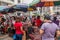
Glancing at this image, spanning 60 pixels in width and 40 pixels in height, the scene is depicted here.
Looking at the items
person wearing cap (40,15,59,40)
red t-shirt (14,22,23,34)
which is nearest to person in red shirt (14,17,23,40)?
red t-shirt (14,22,23,34)

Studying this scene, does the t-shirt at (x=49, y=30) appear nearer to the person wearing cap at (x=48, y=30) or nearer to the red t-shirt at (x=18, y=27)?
the person wearing cap at (x=48, y=30)

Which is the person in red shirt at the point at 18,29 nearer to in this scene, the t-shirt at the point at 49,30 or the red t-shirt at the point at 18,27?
the red t-shirt at the point at 18,27

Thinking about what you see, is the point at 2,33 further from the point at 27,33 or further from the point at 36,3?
the point at 27,33

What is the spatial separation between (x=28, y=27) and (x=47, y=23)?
12.8ft

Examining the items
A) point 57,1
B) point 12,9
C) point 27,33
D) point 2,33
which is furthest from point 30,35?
point 2,33

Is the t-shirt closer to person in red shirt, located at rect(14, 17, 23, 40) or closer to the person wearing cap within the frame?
the person wearing cap

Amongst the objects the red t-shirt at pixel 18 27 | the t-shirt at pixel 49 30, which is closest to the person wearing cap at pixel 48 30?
the t-shirt at pixel 49 30

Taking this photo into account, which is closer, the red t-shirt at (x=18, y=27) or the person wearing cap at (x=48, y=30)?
the person wearing cap at (x=48, y=30)

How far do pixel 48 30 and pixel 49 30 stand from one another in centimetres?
4

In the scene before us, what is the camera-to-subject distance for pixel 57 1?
48.4 feet

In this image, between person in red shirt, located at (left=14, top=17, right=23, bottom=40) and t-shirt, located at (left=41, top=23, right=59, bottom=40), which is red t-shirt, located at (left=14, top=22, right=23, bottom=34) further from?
t-shirt, located at (left=41, top=23, right=59, bottom=40)

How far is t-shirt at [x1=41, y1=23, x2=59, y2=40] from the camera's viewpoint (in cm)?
859

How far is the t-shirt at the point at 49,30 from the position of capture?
8586mm

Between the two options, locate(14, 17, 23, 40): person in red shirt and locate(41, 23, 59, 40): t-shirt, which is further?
locate(14, 17, 23, 40): person in red shirt
